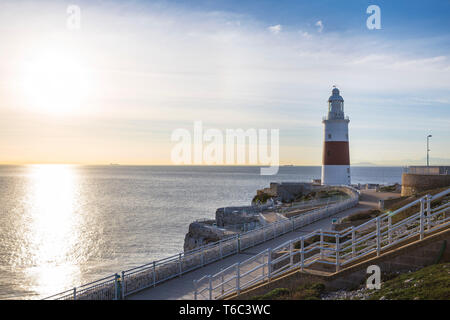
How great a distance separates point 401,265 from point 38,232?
172 ft

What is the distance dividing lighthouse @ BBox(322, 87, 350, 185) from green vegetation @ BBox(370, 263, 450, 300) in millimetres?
39171

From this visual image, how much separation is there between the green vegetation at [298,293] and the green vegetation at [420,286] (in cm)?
128

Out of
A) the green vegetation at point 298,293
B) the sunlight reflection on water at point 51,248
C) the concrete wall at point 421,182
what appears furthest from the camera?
the sunlight reflection on water at point 51,248

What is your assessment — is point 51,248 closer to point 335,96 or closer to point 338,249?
point 335,96

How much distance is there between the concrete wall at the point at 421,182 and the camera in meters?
24.0

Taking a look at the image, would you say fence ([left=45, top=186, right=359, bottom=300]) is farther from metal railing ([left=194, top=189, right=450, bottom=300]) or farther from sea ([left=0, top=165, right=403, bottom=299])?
sea ([left=0, top=165, right=403, bottom=299])

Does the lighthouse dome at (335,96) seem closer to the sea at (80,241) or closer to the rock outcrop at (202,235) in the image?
the sea at (80,241)

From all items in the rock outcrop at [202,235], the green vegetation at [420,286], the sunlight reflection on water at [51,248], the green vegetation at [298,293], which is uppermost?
the green vegetation at [420,286]

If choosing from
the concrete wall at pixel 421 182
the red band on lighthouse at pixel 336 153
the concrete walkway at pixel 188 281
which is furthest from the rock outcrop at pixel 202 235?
the red band on lighthouse at pixel 336 153

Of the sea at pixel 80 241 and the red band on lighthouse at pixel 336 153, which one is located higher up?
the red band on lighthouse at pixel 336 153

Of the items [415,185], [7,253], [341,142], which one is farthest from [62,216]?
[415,185]

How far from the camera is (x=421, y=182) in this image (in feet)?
83.9
